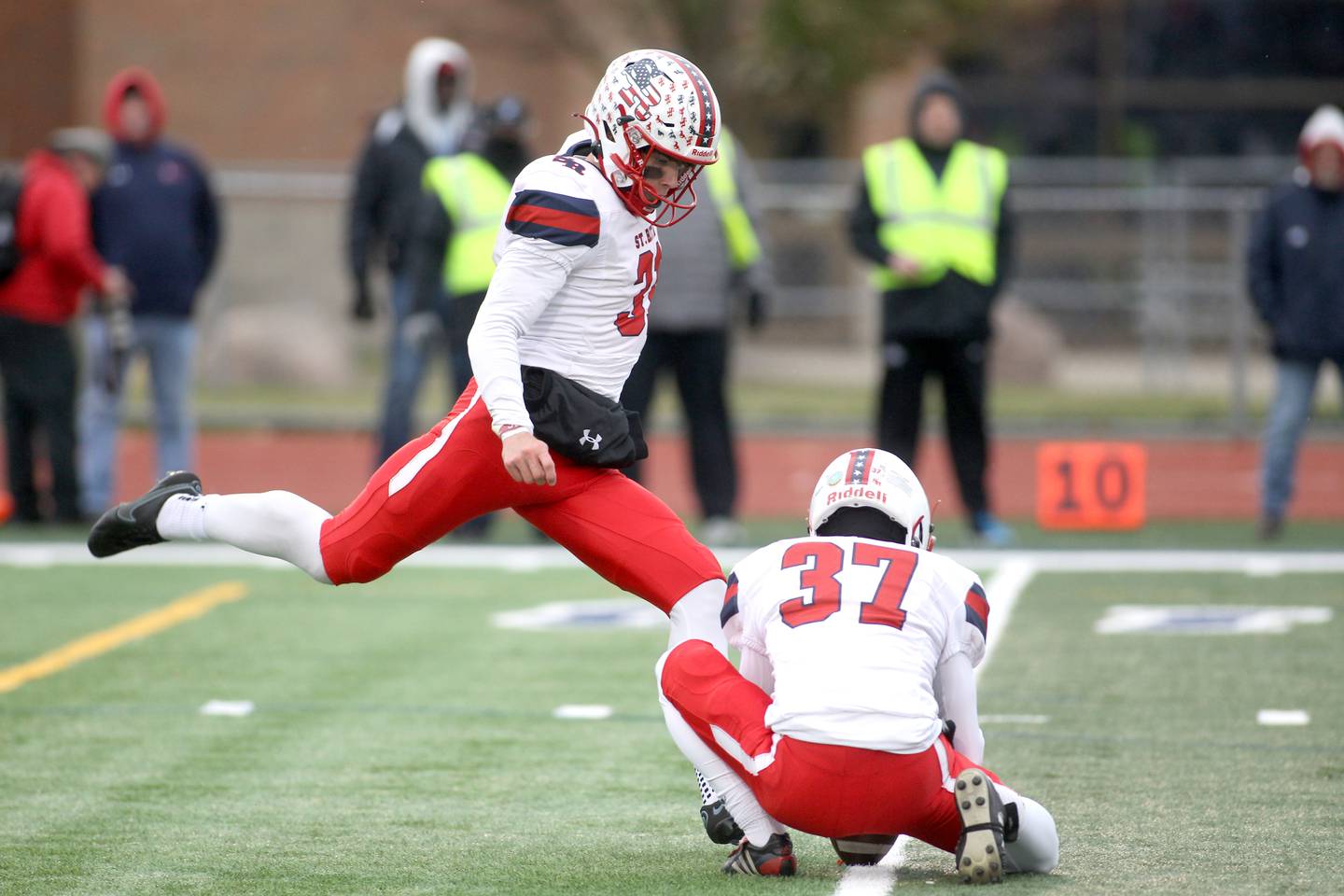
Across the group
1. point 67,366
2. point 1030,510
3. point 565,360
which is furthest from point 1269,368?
point 565,360

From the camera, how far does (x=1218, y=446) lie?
15.5m

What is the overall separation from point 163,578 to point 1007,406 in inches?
393

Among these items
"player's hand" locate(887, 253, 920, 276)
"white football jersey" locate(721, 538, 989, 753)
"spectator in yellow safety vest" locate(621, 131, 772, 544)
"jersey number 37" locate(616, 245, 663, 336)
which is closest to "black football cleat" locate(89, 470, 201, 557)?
"jersey number 37" locate(616, 245, 663, 336)

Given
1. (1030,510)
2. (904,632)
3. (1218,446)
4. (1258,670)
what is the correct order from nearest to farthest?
(904,632), (1258,670), (1030,510), (1218,446)

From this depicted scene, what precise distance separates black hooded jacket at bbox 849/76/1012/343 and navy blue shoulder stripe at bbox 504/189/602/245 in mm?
5504

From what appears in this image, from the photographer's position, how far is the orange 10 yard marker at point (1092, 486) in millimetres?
11094

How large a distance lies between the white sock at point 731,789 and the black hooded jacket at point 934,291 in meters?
5.91

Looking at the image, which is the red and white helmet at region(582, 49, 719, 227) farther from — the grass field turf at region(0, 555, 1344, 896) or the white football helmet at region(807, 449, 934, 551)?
the grass field turf at region(0, 555, 1344, 896)

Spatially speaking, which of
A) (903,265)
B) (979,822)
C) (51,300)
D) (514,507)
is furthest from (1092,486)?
(979,822)

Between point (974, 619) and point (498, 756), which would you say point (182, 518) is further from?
point (974, 619)

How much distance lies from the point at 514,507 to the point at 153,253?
21.7 ft

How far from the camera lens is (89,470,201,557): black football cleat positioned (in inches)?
214

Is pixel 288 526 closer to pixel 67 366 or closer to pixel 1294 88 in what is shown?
pixel 67 366

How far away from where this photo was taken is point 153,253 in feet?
36.2
